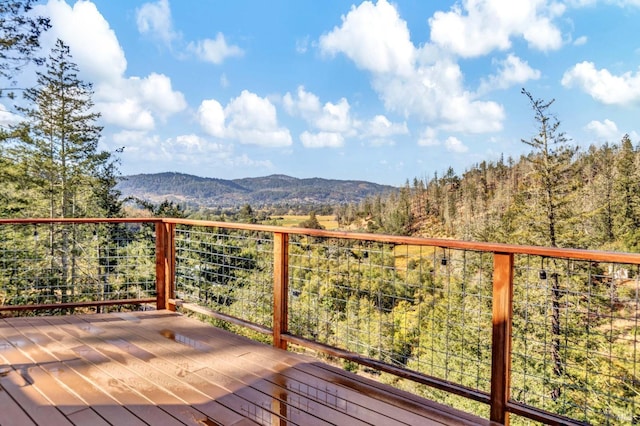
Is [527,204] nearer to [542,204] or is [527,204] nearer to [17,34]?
[542,204]

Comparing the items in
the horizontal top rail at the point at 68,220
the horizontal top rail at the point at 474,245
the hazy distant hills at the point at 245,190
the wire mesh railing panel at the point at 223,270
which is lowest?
the wire mesh railing panel at the point at 223,270

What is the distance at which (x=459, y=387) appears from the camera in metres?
2.01

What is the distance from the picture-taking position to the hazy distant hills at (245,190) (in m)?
23.5

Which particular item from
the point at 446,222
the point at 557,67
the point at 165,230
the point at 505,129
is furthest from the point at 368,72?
the point at 165,230

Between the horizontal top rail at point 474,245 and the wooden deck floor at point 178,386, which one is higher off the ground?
the horizontal top rail at point 474,245

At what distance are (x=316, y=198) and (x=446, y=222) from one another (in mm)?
12783

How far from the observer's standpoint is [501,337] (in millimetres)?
1886

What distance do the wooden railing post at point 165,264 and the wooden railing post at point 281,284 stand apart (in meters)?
1.35

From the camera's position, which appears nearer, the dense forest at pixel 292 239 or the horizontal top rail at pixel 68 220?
the horizontal top rail at pixel 68 220

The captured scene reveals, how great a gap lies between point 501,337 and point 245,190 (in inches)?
1353

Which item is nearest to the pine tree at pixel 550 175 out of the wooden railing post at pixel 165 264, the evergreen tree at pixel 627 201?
the evergreen tree at pixel 627 201

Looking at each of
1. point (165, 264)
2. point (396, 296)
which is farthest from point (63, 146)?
point (396, 296)

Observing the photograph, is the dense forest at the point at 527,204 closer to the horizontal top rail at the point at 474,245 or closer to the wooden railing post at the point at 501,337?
the horizontal top rail at the point at 474,245

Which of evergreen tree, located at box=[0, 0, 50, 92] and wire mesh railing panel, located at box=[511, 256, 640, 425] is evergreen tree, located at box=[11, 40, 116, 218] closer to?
evergreen tree, located at box=[0, 0, 50, 92]
